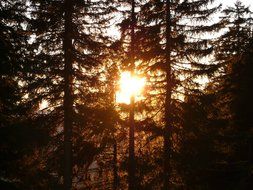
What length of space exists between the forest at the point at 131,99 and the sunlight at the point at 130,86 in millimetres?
58

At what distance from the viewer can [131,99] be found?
21281 millimetres

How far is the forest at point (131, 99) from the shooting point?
1830 centimetres

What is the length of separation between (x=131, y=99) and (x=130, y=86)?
28.7 inches

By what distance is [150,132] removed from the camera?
2138 centimetres

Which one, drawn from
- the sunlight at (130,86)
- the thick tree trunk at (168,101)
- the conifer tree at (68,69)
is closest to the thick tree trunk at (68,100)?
the conifer tree at (68,69)

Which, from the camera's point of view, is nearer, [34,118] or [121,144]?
[34,118]

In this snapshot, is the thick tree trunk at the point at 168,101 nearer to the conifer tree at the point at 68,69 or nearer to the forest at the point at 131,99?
the forest at the point at 131,99

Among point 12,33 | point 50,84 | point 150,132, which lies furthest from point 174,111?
point 12,33

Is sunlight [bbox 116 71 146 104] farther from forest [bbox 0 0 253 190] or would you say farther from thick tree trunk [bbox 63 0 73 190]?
thick tree trunk [bbox 63 0 73 190]

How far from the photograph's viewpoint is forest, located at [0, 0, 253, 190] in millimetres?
18297

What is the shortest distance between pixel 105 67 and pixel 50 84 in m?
3.13

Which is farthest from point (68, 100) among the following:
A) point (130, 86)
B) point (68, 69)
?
point (130, 86)

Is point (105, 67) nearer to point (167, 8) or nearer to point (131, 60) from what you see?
point (131, 60)

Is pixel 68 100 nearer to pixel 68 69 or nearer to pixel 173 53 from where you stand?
pixel 68 69
